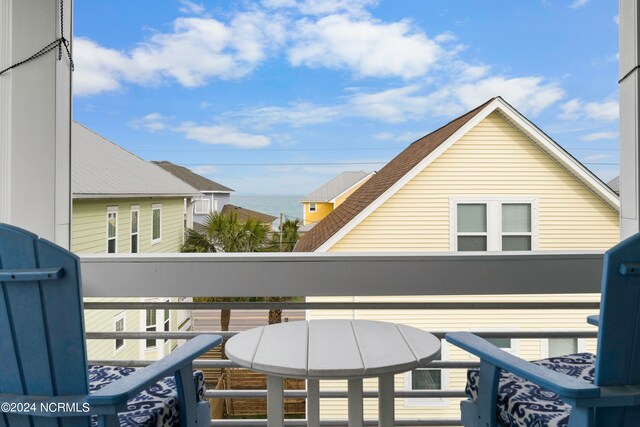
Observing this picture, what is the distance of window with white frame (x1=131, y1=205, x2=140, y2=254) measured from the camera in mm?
2757

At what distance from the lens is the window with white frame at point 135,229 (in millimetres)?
2757

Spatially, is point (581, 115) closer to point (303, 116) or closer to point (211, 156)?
point (303, 116)

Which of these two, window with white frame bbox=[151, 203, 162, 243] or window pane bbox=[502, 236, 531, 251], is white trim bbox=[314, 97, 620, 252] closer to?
window pane bbox=[502, 236, 531, 251]

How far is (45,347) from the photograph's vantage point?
0.97 meters

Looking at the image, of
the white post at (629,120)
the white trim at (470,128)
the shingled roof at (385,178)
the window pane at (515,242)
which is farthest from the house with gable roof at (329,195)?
the white post at (629,120)

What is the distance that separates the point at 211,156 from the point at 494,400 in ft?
7.37

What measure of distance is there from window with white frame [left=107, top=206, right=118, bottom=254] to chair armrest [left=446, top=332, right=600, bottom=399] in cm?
221

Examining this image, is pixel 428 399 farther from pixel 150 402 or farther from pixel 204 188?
pixel 150 402

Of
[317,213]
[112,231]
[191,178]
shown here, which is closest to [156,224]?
[112,231]

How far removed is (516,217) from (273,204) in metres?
1.80

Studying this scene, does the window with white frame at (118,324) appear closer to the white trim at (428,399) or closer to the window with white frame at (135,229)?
the window with white frame at (135,229)

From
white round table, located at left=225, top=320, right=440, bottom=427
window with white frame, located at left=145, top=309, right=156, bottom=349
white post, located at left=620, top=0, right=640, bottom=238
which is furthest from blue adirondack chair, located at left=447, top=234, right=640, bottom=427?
window with white frame, located at left=145, top=309, right=156, bottom=349

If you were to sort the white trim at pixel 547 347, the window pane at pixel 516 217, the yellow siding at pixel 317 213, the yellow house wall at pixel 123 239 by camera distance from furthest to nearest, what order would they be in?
the window pane at pixel 516 217, the white trim at pixel 547 347, the yellow siding at pixel 317 213, the yellow house wall at pixel 123 239

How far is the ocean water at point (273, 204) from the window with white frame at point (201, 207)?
1.09 ft
